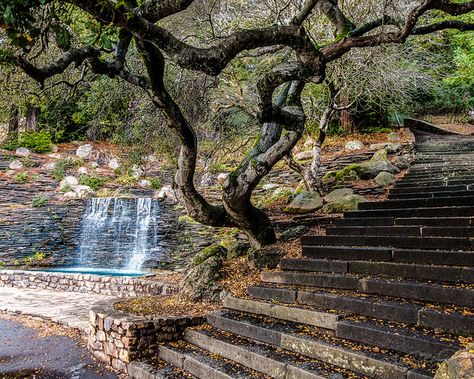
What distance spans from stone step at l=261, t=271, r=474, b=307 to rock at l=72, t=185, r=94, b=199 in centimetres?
1172

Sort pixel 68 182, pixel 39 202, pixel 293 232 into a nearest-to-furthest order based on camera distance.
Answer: pixel 293 232 → pixel 39 202 → pixel 68 182

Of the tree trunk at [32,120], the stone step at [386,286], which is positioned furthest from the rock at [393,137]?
the tree trunk at [32,120]

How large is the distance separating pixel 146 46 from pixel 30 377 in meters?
4.26

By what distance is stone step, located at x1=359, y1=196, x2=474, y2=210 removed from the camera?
6254mm

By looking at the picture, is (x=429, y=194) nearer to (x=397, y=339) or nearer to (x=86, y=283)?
(x=397, y=339)

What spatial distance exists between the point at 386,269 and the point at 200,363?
2.39 meters

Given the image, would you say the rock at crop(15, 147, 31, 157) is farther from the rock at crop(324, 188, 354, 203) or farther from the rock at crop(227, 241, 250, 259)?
the rock at crop(324, 188, 354, 203)

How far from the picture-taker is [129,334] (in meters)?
4.62

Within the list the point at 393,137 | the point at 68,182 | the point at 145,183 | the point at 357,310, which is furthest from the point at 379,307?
the point at 68,182

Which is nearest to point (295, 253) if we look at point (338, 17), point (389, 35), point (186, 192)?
point (186, 192)

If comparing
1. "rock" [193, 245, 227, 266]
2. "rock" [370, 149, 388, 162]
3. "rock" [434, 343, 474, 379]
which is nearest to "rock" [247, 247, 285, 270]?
"rock" [193, 245, 227, 266]

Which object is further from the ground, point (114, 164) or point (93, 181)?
point (114, 164)

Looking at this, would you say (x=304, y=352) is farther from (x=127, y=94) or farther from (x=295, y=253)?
(x=127, y=94)

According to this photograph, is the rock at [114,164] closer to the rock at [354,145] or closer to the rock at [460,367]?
the rock at [354,145]
